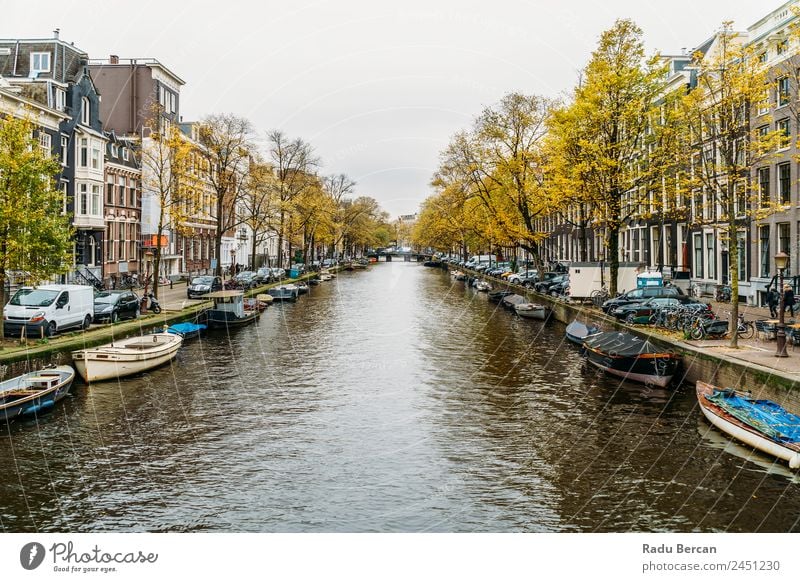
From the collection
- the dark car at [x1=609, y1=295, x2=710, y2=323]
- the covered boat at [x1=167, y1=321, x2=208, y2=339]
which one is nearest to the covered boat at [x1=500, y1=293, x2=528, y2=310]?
the dark car at [x1=609, y1=295, x2=710, y2=323]

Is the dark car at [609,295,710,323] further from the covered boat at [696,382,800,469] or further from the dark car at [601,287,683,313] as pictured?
the covered boat at [696,382,800,469]

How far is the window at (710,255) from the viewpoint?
5359 cm

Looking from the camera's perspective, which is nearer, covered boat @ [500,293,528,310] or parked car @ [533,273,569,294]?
covered boat @ [500,293,528,310]

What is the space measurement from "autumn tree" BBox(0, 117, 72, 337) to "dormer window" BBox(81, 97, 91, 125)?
28.3 meters

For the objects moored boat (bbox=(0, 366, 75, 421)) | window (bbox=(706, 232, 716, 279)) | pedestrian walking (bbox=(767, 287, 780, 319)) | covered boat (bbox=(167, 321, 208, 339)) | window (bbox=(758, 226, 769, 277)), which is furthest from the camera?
window (bbox=(706, 232, 716, 279))

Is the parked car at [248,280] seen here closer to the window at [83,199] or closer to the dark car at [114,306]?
the window at [83,199]

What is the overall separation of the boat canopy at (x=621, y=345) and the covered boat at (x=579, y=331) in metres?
5.11

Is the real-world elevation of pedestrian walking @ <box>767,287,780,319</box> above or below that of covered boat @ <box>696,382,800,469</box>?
above

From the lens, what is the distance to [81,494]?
53.2 ft

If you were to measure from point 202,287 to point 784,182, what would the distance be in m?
41.3

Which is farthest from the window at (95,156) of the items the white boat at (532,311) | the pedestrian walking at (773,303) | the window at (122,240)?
the pedestrian walking at (773,303)

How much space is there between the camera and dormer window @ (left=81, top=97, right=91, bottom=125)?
56.2m

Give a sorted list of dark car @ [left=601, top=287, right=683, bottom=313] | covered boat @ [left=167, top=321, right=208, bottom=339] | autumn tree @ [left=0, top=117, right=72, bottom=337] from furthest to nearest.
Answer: dark car @ [left=601, top=287, right=683, bottom=313] < covered boat @ [left=167, top=321, right=208, bottom=339] < autumn tree @ [left=0, top=117, right=72, bottom=337]
